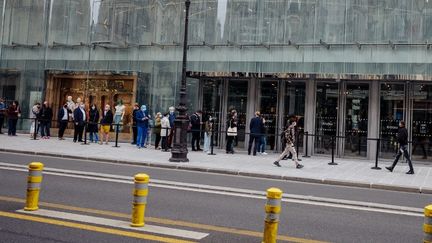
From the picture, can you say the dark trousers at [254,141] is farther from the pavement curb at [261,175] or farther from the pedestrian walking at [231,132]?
the pavement curb at [261,175]

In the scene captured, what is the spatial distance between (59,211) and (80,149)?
37.1 ft

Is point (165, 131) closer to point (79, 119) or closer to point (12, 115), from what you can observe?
point (79, 119)

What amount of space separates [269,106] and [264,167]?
24.5ft

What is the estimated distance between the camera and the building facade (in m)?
19.7

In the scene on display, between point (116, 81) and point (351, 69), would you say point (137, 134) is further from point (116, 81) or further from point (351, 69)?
point (351, 69)

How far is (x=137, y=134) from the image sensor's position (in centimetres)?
2139

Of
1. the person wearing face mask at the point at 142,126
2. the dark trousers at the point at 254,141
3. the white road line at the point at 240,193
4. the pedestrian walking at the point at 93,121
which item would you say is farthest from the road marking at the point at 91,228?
the pedestrian walking at the point at 93,121

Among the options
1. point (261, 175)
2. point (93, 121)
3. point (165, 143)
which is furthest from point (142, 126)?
point (261, 175)

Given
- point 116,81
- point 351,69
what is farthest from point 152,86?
point 351,69

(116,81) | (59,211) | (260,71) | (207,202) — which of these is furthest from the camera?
(116,81)

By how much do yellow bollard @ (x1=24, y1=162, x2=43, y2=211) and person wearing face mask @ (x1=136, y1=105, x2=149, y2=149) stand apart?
1305 centimetres

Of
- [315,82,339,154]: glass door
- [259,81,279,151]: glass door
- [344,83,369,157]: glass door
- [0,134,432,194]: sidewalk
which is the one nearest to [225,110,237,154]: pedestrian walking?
[0,134,432,194]: sidewalk

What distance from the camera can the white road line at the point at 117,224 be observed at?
6427 mm

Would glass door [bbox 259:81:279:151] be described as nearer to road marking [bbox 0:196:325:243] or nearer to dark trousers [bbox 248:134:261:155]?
dark trousers [bbox 248:134:261:155]
